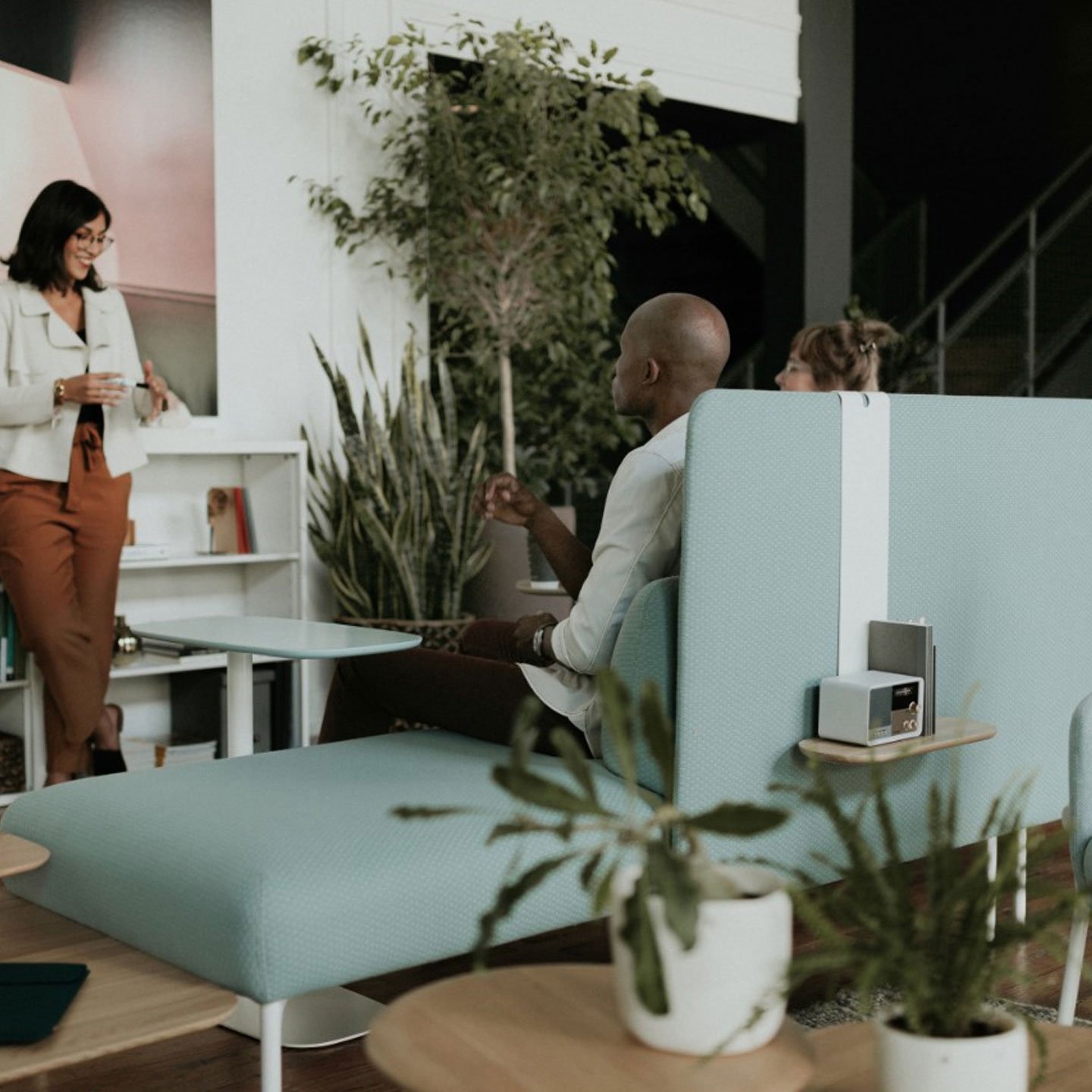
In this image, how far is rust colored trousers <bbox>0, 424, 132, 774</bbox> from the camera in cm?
451

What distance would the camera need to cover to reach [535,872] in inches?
47.7

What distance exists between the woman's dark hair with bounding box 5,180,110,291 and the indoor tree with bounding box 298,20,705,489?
4.19 ft

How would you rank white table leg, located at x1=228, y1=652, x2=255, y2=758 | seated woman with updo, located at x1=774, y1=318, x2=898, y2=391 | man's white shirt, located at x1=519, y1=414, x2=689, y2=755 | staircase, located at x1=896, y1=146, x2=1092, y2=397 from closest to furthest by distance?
man's white shirt, located at x1=519, y1=414, x2=689, y2=755 < white table leg, located at x1=228, y1=652, x2=255, y2=758 < seated woman with updo, located at x1=774, y1=318, x2=898, y2=391 < staircase, located at x1=896, y1=146, x2=1092, y2=397

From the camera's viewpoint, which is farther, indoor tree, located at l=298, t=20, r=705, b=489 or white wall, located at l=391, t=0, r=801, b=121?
white wall, located at l=391, t=0, r=801, b=121

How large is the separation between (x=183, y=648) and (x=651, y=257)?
5.37 metres

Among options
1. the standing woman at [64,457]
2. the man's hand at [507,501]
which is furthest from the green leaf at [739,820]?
the standing woman at [64,457]

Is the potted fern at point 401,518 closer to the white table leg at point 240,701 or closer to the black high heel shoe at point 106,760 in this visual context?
the black high heel shoe at point 106,760

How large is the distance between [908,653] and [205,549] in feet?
10.9

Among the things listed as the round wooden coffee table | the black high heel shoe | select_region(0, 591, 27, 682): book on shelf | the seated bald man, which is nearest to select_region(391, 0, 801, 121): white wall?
select_region(0, 591, 27, 682): book on shelf

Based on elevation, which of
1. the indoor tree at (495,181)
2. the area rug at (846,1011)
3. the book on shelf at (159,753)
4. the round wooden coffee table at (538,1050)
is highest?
the indoor tree at (495,181)

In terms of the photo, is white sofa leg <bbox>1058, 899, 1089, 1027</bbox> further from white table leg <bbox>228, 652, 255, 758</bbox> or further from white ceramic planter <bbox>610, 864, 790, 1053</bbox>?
white table leg <bbox>228, 652, 255, 758</bbox>

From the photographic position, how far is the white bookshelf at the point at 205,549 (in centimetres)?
531

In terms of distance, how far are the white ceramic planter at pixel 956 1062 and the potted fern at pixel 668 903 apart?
119 millimetres

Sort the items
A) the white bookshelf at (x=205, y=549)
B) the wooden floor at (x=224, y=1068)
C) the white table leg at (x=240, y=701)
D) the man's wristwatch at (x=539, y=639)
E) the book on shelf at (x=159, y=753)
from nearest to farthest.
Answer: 1. the wooden floor at (x=224, y=1068)
2. the man's wristwatch at (x=539, y=639)
3. the white table leg at (x=240, y=701)
4. the book on shelf at (x=159, y=753)
5. the white bookshelf at (x=205, y=549)
